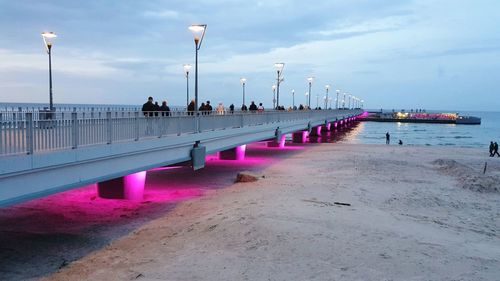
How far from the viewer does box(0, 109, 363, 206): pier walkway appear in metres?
10.8

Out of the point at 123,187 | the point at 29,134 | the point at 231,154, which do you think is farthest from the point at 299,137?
the point at 29,134

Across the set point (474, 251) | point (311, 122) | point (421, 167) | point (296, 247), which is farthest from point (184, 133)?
point (311, 122)

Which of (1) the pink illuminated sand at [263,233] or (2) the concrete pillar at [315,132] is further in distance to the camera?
(2) the concrete pillar at [315,132]

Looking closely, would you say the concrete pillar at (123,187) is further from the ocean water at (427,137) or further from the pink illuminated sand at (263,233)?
the ocean water at (427,137)

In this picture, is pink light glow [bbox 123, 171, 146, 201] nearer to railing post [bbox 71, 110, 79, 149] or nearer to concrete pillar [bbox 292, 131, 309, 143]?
railing post [bbox 71, 110, 79, 149]

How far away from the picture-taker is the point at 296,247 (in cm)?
1190

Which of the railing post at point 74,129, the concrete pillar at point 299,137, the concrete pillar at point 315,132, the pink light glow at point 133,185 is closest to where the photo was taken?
the railing post at point 74,129

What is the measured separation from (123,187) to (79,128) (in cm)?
626

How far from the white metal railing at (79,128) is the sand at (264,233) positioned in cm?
264

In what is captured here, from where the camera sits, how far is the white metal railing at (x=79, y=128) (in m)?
10.8

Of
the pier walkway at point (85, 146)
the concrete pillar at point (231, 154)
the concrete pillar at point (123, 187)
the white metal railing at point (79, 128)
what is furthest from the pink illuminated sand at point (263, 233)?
the concrete pillar at point (231, 154)

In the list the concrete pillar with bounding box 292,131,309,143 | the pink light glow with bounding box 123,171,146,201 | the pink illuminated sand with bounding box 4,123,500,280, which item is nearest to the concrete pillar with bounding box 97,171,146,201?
the pink light glow with bounding box 123,171,146,201

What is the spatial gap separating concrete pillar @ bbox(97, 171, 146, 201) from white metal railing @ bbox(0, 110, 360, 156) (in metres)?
2.23

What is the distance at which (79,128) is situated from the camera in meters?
13.0
